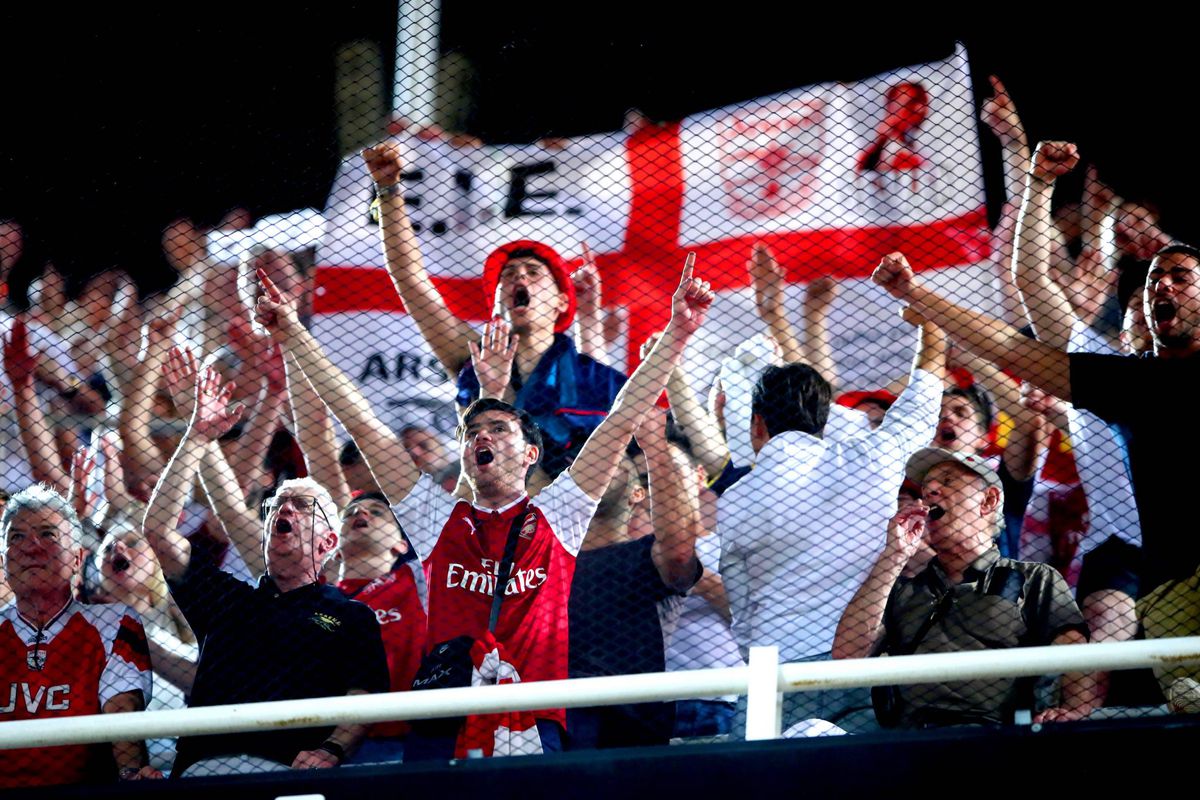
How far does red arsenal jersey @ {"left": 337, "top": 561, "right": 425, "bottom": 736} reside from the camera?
10.9 feet

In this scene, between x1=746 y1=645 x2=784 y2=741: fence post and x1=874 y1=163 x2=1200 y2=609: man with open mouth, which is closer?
x1=746 y1=645 x2=784 y2=741: fence post

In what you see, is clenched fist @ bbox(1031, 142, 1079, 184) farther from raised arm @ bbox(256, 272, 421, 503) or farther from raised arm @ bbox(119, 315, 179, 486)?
raised arm @ bbox(119, 315, 179, 486)

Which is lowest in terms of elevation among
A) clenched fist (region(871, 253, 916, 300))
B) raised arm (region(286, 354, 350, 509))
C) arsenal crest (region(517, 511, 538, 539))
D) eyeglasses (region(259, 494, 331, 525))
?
arsenal crest (region(517, 511, 538, 539))

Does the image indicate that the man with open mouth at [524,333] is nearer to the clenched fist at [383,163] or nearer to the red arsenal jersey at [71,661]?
the clenched fist at [383,163]

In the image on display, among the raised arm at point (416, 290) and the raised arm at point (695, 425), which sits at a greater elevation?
the raised arm at point (416, 290)

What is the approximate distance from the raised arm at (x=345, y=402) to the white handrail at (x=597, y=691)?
871 mm

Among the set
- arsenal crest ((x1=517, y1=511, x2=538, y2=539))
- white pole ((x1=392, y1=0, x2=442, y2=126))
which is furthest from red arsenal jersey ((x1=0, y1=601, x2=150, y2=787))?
white pole ((x1=392, y1=0, x2=442, y2=126))

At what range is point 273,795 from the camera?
253 centimetres

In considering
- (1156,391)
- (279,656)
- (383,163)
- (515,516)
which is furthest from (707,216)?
(279,656)

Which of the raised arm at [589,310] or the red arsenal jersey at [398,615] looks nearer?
the red arsenal jersey at [398,615]

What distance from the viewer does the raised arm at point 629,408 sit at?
321 centimetres

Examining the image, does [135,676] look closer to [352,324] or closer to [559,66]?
[352,324]

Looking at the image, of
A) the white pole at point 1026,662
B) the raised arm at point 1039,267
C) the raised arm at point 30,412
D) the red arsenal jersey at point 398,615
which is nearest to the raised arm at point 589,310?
the red arsenal jersey at point 398,615

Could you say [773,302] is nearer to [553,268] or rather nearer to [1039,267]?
[553,268]
